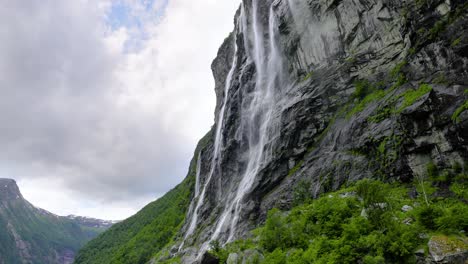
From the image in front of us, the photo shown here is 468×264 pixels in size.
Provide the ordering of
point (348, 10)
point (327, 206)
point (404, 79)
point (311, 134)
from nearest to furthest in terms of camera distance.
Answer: point (327, 206)
point (404, 79)
point (311, 134)
point (348, 10)

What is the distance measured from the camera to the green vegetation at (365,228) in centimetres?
1386

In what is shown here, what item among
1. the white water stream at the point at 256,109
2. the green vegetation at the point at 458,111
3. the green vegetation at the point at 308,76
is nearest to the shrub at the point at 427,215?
the green vegetation at the point at 458,111

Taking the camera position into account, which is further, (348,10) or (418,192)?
(348,10)

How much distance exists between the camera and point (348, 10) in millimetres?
38188

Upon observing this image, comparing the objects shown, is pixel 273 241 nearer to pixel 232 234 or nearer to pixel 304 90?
pixel 232 234

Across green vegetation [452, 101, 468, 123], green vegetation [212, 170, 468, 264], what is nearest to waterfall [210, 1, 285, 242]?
green vegetation [212, 170, 468, 264]

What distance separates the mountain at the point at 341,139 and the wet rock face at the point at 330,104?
0.13 m

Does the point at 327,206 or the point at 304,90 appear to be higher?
the point at 304,90

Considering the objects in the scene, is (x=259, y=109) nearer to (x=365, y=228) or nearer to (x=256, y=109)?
(x=256, y=109)

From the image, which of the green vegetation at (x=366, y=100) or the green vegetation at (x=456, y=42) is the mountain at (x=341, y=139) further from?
the green vegetation at (x=456, y=42)

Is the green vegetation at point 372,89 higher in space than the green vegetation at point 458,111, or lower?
higher

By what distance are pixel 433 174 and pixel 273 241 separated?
11.5m

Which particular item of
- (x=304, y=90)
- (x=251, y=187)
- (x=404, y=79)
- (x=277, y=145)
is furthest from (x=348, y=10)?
(x=251, y=187)

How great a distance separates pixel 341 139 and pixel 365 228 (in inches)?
624
